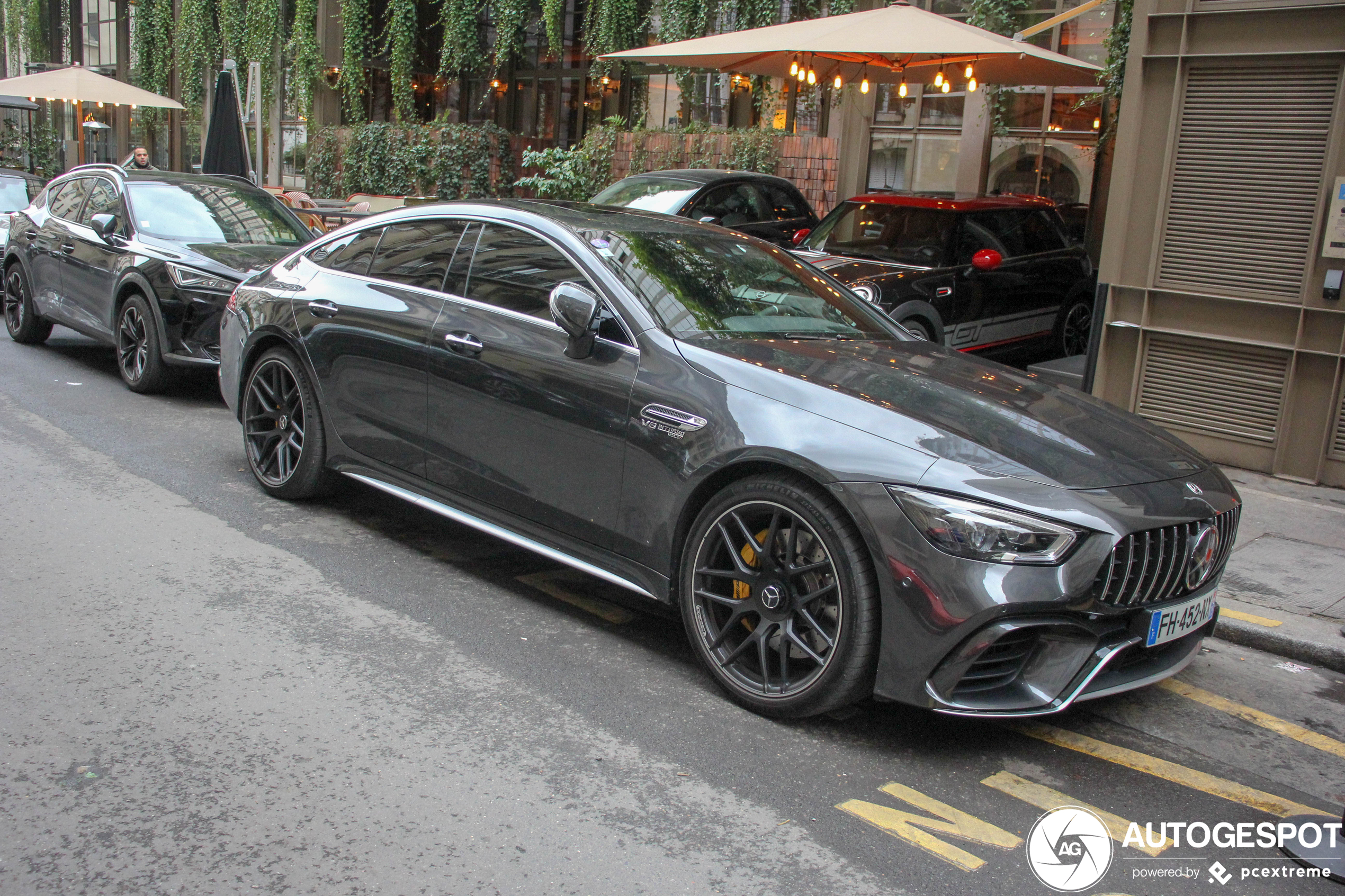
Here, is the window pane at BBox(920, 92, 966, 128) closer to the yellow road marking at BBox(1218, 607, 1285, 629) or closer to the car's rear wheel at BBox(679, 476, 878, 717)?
the yellow road marking at BBox(1218, 607, 1285, 629)

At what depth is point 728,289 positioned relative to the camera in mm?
4945

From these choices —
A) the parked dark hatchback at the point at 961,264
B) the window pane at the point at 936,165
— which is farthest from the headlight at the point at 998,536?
the window pane at the point at 936,165

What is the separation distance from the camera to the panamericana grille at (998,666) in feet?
11.7

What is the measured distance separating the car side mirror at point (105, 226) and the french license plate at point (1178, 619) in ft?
27.5

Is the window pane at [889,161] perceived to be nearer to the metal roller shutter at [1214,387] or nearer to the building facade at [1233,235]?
the building facade at [1233,235]

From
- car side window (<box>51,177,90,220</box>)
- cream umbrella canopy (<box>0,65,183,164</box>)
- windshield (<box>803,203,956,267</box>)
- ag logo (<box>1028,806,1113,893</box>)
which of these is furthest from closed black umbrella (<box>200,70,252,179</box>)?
ag logo (<box>1028,806,1113,893</box>)

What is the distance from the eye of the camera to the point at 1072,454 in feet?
12.7

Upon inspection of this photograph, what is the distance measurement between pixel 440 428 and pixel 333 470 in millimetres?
1059

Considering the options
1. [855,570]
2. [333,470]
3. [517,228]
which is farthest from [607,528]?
[333,470]

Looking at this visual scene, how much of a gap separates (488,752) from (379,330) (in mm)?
2491

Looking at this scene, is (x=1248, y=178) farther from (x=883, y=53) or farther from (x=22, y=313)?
(x=22, y=313)

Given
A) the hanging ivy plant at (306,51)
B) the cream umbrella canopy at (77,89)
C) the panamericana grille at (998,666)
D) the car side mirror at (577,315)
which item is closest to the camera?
the panamericana grille at (998,666)

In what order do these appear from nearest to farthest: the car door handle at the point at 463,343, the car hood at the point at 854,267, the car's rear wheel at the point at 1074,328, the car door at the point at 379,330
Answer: the car door handle at the point at 463,343, the car door at the point at 379,330, the car hood at the point at 854,267, the car's rear wheel at the point at 1074,328

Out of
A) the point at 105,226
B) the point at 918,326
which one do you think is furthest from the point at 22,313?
the point at 918,326
